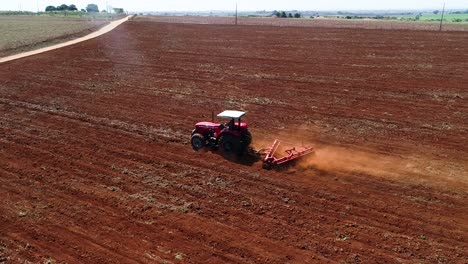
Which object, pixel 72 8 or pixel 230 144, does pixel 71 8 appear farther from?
pixel 230 144

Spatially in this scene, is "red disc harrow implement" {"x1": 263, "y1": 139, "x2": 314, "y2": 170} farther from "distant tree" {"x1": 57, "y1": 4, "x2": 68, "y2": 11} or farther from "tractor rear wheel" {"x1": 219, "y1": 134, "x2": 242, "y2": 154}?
"distant tree" {"x1": 57, "y1": 4, "x2": 68, "y2": 11}

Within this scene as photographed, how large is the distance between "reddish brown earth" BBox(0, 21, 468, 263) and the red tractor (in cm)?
49

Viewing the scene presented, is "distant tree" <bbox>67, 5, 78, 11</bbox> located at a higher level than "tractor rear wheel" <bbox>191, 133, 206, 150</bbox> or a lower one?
higher

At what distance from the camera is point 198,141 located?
15422mm

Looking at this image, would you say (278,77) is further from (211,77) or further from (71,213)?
(71,213)

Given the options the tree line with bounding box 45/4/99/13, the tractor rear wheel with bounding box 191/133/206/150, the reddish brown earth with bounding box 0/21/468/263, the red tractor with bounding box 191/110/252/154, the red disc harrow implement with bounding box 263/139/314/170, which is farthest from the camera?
the tree line with bounding box 45/4/99/13

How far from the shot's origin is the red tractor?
14.6 meters

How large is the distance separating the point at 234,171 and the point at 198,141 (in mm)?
2228

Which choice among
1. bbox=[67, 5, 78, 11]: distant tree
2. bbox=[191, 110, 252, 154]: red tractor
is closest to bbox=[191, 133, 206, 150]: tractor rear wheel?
bbox=[191, 110, 252, 154]: red tractor

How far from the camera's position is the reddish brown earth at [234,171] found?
10.2m

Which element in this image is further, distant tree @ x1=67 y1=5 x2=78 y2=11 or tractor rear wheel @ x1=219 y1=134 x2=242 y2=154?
distant tree @ x1=67 y1=5 x2=78 y2=11

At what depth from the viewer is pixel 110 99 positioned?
73.4 feet

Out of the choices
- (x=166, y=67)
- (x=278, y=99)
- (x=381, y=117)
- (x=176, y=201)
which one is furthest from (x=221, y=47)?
(x=176, y=201)

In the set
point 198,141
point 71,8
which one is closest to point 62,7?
point 71,8
